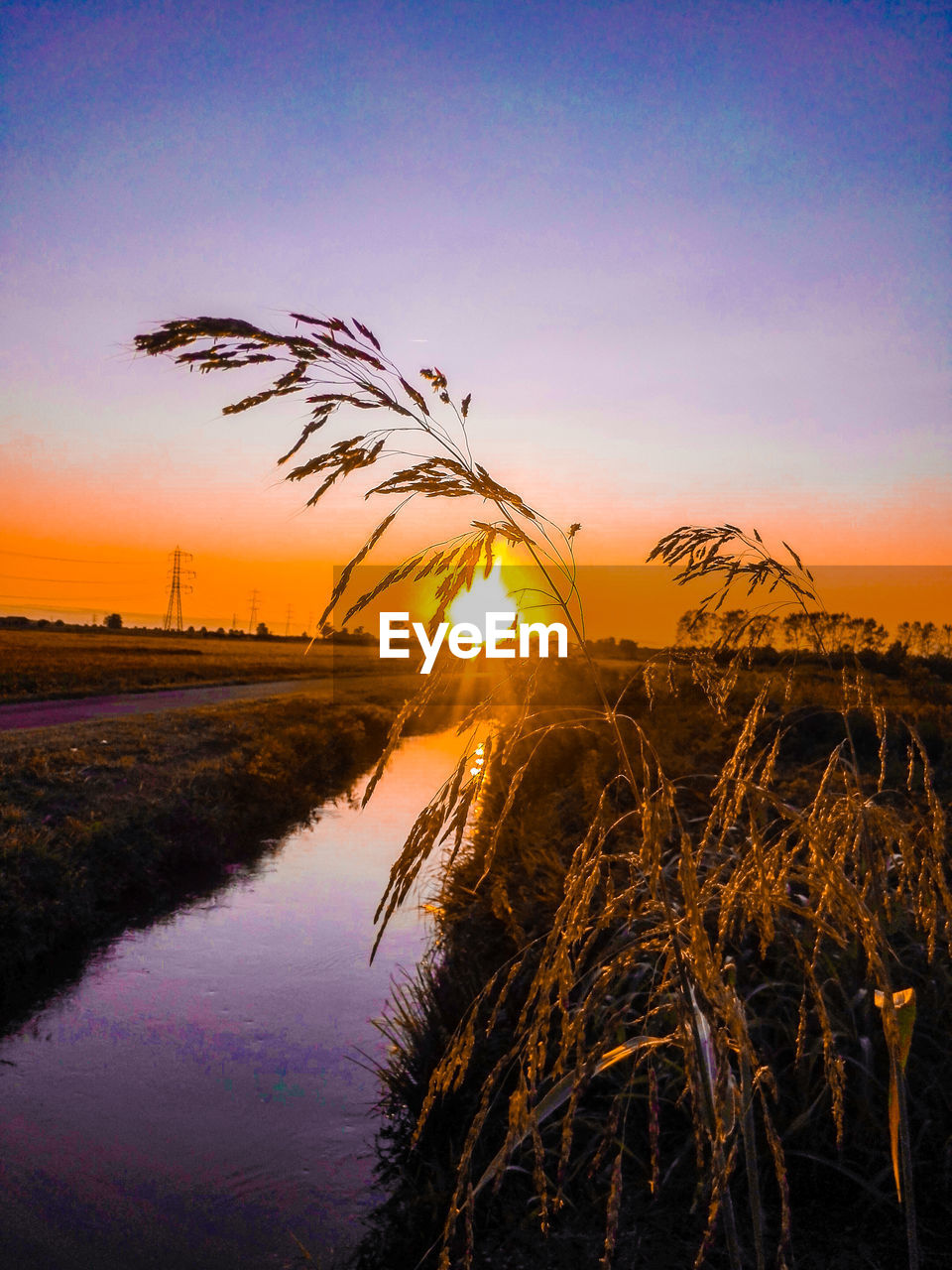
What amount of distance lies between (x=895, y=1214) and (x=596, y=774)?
598cm

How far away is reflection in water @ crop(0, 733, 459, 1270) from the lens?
4902mm

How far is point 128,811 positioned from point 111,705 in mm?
13742

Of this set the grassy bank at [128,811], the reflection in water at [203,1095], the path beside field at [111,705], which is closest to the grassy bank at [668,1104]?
the reflection in water at [203,1095]

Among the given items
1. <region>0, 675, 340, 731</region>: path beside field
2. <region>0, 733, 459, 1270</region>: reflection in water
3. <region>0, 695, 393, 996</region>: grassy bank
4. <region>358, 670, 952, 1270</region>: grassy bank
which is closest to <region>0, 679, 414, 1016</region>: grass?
<region>0, 695, 393, 996</region>: grassy bank

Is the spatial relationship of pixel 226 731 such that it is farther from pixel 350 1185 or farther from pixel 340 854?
pixel 350 1185

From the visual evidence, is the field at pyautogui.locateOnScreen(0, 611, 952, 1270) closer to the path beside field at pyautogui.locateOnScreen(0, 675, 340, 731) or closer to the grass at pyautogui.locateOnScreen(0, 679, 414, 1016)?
the grass at pyautogui.locateOnScreen(0, 679, 414, 1016)

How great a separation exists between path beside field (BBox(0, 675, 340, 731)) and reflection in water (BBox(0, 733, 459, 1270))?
10791 millimetres

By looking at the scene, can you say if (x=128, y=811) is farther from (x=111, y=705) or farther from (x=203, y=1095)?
(x=111, y=705)

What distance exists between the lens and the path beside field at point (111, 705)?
19969 millimetres

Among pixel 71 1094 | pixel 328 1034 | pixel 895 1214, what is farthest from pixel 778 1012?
pixel 71 1094

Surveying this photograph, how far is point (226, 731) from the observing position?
19.3 metres

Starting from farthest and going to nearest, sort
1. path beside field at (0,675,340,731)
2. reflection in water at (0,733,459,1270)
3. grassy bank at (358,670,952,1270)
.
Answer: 1. path beside field at (0,675,340,731)
2. reflection in water at (0,733,459,1270)
3. grassy bank at (358,670,952,1270)

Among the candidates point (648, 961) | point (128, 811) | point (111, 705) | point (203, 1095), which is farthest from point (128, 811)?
point (111, 705)

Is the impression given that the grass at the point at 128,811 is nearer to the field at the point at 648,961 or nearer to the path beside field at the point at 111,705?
the field at the point at 648,961
